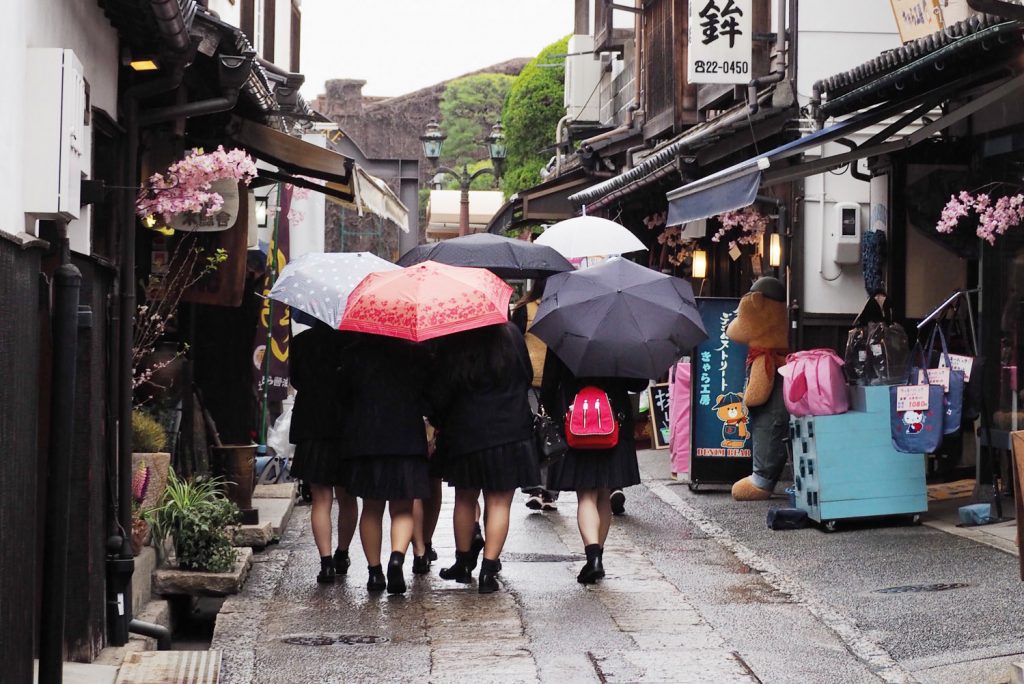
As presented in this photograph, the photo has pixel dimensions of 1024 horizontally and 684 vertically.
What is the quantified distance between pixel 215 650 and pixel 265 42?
11192 mm

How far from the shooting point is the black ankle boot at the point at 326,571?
9.85 meters

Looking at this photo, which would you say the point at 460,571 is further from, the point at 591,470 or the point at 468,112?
the point at 468,112

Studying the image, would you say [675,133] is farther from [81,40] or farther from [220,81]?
[81,40]

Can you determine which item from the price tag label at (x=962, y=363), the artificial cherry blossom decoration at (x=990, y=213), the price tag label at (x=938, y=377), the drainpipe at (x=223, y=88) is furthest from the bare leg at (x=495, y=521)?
the artificial cherry blossom decoration at (x=990, y=213)

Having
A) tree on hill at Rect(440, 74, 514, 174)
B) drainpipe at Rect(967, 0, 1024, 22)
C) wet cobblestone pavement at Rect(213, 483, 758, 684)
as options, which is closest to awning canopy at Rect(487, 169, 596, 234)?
wet cobblestone pavement at Rect(213, 483, 758, 684)

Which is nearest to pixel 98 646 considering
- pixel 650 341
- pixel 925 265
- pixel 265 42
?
pixel 650 341

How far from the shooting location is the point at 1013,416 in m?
11.9

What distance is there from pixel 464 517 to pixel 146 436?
236cm

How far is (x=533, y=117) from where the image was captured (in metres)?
38.6

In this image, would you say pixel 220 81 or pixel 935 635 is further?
pixel 220 81

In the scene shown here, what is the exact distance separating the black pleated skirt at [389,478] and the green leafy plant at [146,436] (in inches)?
63.1

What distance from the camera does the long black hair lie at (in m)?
9.30

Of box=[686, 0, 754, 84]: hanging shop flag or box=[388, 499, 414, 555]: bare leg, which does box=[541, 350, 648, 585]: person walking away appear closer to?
box=[388, 499, 414, 555]: bare leg

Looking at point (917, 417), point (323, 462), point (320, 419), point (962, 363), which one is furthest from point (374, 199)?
point (962, 363)
